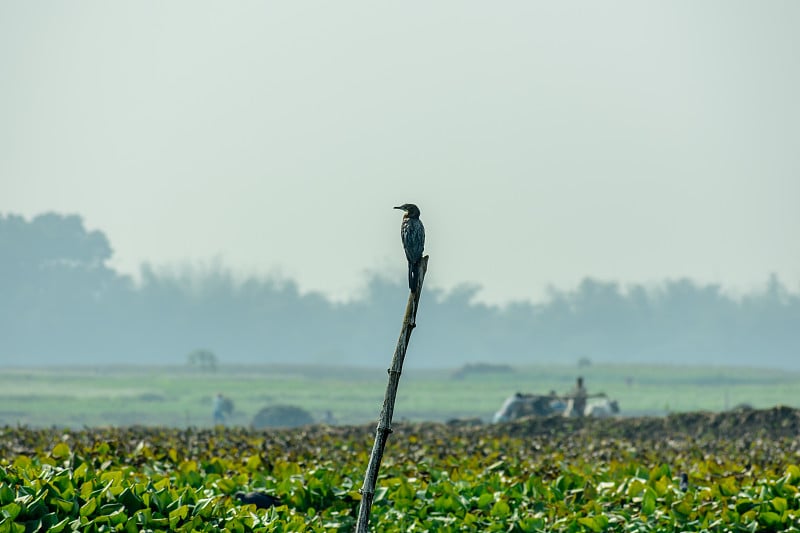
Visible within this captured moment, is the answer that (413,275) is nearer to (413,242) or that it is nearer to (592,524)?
(413,242)

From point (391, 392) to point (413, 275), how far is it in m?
0.81

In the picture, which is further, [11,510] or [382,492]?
[382,492]

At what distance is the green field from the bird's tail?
38.7 meters

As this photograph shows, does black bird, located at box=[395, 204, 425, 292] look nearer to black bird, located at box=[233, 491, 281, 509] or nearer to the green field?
black bird, located at box=[233, 491, 281, 509]

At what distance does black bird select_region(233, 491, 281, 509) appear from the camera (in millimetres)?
10594

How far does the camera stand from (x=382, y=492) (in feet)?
35.9

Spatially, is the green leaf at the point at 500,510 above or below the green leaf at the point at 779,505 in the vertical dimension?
below

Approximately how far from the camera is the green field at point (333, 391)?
2237 inches

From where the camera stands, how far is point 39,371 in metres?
86.4

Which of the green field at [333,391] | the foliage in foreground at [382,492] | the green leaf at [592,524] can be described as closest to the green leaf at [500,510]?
the foliage in foreground at [382,492]

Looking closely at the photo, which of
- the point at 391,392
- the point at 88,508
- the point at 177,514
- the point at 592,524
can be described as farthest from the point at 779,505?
the point at 88,508

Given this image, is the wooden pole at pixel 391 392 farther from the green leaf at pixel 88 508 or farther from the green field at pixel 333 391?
the green field at pixel 333 391

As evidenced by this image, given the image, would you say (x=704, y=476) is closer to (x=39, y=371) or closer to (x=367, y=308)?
(x=39, y=371)

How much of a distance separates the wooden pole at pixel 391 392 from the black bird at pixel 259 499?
265 centimetres
